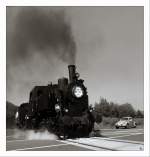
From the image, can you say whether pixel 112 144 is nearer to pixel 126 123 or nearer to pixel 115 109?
pixel 126 123

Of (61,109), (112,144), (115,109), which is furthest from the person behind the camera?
(61,109)

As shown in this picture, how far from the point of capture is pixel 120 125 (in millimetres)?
7434

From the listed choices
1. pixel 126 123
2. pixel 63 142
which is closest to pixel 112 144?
pixel 126 123

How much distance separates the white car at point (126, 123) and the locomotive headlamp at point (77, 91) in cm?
60

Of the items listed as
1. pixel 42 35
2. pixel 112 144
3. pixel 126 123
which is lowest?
pixel 112 144

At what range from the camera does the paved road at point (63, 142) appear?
7.29m

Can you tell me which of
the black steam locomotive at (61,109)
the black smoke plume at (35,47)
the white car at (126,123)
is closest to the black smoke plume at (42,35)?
the black smoke plume at (35,47)

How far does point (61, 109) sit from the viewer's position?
296 inches

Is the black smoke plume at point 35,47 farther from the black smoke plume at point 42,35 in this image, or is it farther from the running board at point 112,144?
the running board at point 112,144

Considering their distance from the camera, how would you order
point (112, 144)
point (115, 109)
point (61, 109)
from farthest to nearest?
point (61, 109) < point (115, 109) < point (112, 144)

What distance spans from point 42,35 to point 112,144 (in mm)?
1644

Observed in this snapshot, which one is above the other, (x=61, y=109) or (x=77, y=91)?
(x=77, y=91)

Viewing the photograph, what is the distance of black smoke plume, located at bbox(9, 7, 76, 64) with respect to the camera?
7449 mm
